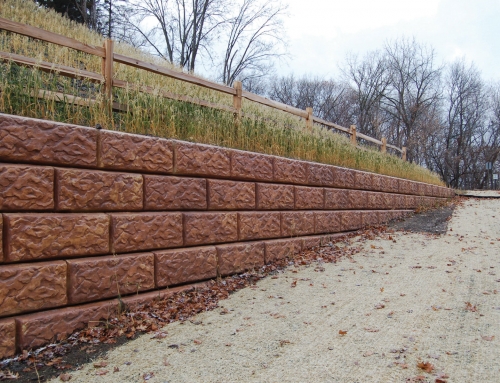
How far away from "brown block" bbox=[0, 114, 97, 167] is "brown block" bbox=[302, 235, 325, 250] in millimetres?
3749

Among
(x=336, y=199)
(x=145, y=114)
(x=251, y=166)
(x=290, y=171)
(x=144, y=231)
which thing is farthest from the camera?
(x=336, y=199)

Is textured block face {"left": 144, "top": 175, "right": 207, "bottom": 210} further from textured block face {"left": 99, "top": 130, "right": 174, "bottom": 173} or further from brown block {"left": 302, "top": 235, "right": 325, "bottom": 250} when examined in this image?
brown block {"left": 302, "top": 235, "right": 325, "bottom": 250}

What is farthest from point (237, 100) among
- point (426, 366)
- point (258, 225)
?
point (426, 366)

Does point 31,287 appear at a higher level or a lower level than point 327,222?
lower

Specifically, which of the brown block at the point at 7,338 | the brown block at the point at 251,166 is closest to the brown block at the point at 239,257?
the brown block at the point at 251,166

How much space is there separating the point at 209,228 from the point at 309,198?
2382 mm

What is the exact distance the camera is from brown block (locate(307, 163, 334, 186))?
6.61m

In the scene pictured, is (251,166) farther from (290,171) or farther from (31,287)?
(31,287)

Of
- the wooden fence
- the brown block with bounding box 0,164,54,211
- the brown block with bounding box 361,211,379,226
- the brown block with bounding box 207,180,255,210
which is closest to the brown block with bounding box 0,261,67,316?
the brown block with bounding box 0,164,54,211

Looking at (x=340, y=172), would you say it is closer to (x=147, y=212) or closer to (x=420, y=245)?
(x=420, y=245)

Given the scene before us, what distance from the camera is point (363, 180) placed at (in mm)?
8305

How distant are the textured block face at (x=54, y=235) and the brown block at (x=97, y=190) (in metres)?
0.12

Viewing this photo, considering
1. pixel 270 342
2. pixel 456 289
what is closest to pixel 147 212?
pixel 270 342

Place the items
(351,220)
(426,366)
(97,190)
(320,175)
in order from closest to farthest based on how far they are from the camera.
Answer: (426,366) < (97,190) < (320,175) < (351,220)
